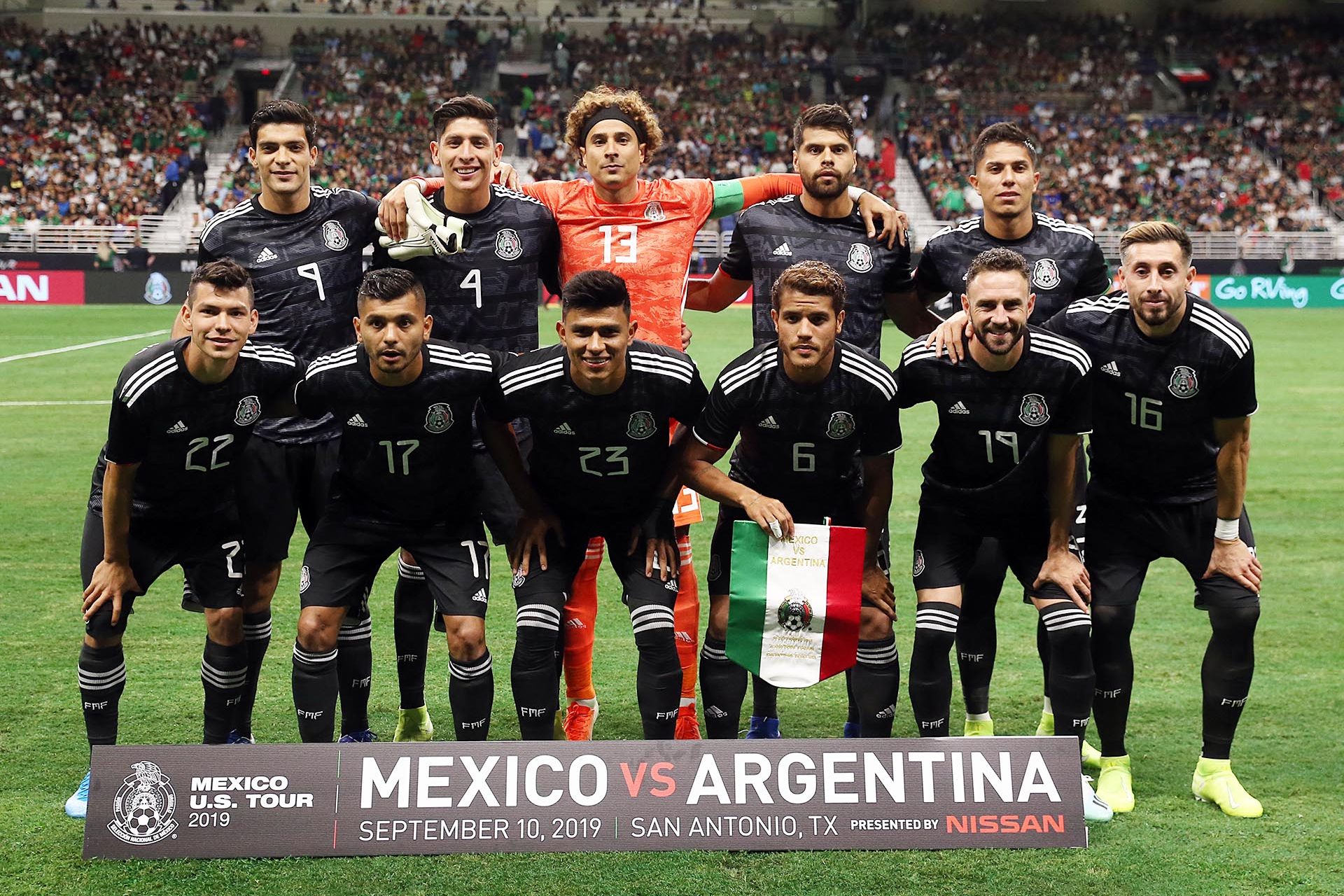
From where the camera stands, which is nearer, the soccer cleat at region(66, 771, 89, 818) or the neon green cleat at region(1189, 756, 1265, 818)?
the soccer cleat at region(66, 771, 89, 818)

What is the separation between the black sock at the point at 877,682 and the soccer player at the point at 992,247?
0.63 meters

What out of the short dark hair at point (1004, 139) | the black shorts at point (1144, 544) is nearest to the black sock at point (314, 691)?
the black shorts at point (1144, 544)

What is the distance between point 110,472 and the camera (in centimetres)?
479

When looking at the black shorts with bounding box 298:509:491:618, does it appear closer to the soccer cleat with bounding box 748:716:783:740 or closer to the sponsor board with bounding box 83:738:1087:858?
the sponsor board with bounding box 83:738:1087:858

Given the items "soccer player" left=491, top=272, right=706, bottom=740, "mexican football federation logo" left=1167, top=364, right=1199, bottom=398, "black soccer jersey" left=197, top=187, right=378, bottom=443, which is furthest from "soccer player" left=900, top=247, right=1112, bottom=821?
"black soccer jersey" left=197, top=187, right=378, bottom=443

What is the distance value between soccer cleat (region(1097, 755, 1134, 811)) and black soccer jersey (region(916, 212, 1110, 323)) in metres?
1.78

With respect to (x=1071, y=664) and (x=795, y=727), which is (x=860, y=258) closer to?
(x=1071, y=664)

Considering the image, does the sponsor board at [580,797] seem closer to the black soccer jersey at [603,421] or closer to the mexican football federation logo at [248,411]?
the black soccer jersey at [603,421]

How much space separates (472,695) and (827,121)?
2.74 metres

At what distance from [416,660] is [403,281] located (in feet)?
5.71

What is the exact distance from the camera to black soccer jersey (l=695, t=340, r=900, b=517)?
196 inches

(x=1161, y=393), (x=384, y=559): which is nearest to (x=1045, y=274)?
(x=1161, y=393)

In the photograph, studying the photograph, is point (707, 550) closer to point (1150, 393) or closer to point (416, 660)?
point (416, 660)

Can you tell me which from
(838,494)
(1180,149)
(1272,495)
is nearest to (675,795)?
(838,494)
